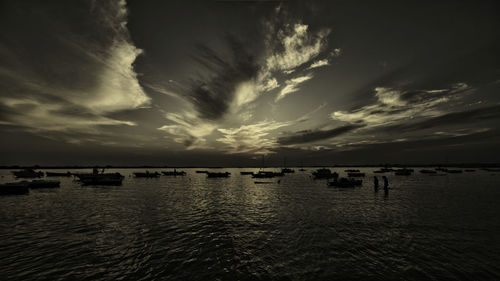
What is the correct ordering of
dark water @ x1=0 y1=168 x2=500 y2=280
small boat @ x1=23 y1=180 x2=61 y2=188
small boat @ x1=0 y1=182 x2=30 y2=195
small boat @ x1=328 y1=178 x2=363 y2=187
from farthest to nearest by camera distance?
1. small boat @ x1=328 y1=178 x2=363 y2=187
2. small boat @ x1=23 y1=180 x2=61 y2=188
3. small boat @ x1=0 y1=182 x2=30 y2=195
4. dark water @ x1=0 y1=168 x2=500 y2=280

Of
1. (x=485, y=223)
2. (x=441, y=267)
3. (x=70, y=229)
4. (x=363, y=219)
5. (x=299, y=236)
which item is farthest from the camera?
(x=363, y=219)

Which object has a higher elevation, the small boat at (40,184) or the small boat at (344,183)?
the small boat at (40,184)

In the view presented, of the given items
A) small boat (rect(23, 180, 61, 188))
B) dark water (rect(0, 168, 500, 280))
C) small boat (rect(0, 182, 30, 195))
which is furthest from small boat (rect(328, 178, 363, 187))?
small boat (rect(23, 180, 61, 188))

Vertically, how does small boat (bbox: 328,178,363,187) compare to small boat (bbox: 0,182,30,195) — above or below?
below

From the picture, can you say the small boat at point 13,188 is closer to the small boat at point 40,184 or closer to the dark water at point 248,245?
the small boat at point 40,184

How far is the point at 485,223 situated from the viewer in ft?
66.5

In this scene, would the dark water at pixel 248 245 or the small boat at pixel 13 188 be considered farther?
the small boat at pixel 13 188

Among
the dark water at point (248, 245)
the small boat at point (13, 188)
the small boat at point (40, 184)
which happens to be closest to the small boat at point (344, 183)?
the dark water at point (248, 245)

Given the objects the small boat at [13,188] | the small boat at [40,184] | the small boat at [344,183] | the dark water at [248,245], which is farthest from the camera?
the small boat at [344,183]

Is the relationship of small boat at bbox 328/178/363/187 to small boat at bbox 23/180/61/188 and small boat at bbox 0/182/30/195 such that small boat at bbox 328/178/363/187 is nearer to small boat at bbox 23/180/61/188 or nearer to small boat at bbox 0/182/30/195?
small boat at bbox 0/182/30/195

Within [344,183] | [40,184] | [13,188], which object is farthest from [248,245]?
[40,184]

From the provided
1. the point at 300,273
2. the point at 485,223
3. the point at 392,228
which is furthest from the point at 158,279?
the point at 485,223

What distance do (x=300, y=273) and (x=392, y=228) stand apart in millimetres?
13399

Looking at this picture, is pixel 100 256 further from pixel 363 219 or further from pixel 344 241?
pixel 363 219
